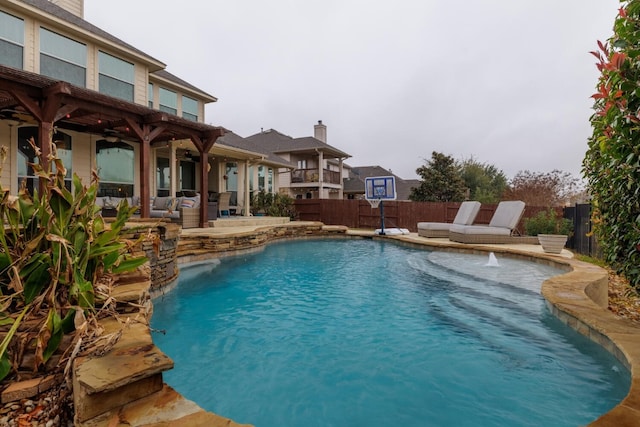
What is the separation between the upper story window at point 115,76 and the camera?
9.72 m

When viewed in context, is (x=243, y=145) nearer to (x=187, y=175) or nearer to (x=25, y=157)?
(x=187, y=175)

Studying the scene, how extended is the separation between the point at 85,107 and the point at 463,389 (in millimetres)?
8382

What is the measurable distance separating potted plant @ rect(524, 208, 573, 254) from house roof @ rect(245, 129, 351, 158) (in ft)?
48.8

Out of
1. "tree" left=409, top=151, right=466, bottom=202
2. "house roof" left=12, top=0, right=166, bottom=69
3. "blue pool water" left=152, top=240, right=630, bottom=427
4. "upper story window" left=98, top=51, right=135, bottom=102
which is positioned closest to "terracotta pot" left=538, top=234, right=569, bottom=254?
"blue pool water" left=152, top=240, right=630, bottom=427

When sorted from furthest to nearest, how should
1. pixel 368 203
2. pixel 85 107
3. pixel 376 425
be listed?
pixel 368 203, pixel 85 107, pixel 376 425

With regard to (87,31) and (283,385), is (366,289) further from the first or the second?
(87,31)

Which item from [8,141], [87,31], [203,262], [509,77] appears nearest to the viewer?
[203,262]

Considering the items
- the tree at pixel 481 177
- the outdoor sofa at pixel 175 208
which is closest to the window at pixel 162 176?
the outdoor sofa at pixel 175 208

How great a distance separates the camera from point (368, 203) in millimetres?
17203

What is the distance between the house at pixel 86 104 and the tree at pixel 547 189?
649 inches

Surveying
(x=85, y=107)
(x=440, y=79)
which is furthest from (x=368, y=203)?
(x=85, y=107)

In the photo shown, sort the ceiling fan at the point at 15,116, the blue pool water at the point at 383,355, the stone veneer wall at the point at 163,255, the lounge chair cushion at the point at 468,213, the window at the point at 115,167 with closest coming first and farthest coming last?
the blue pool water at the point at 383,355 < the stone veneer wall at the point at 163,255 < the ceiling fan at the point at 15,116 < the window at the point at 115,167 < the lounge chair cushion at the point at 468,213

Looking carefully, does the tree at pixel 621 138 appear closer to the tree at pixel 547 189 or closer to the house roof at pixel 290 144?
the tree at pixel 547 189

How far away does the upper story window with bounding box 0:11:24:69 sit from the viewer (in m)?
7.77
